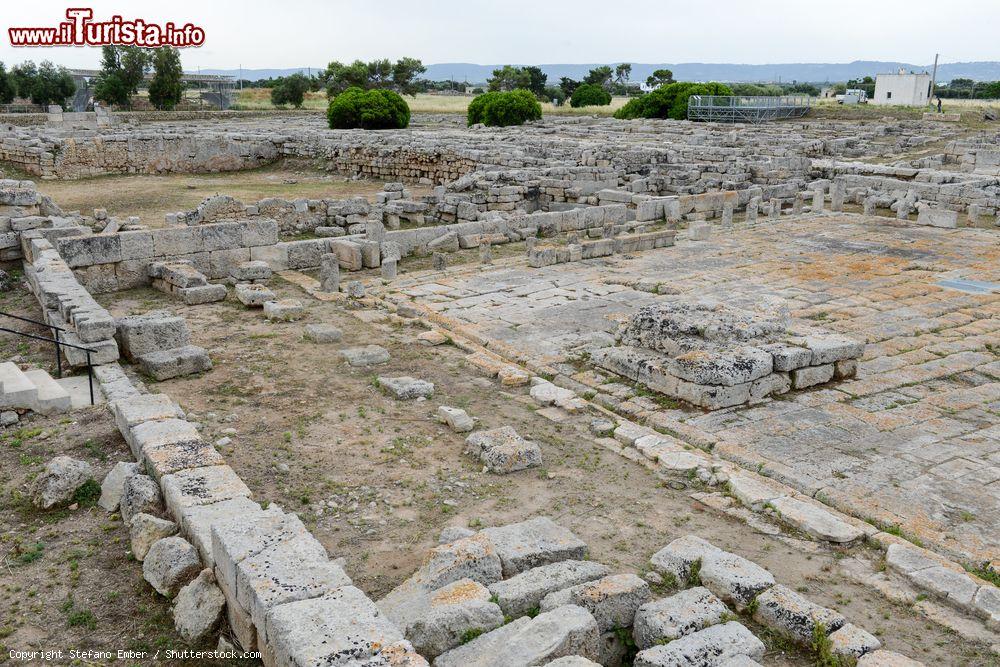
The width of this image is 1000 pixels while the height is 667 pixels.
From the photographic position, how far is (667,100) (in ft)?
153

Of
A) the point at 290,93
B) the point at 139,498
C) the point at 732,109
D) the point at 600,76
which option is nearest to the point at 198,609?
the point at 139,498

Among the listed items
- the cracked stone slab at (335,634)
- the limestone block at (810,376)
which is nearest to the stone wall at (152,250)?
the limestone block at (810,376)

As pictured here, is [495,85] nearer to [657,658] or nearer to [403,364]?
[403,364]

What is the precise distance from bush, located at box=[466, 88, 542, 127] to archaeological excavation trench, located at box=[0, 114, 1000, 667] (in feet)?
78.6

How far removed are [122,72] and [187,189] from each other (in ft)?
105

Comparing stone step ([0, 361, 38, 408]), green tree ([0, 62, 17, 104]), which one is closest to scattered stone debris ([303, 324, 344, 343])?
stone step ([0, 361, 38, 408])

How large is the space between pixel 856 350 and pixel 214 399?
7163 millimetres

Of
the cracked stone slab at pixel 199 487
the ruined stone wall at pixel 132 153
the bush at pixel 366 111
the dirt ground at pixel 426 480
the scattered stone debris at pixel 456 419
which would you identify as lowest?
the dirt ground at pixel 426 480

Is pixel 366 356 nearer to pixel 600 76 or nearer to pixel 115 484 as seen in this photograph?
pixel 115 484

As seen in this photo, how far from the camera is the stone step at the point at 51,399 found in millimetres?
8047

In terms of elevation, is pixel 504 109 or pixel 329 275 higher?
pixel 504 109

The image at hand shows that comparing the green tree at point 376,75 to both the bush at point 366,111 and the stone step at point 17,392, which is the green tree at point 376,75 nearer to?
the bush at point 366,111

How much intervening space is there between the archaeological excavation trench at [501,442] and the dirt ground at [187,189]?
3823 mm

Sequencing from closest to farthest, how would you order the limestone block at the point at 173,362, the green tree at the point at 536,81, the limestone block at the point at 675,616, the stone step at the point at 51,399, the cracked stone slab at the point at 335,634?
the cracked stone slab at the point at 335,634
the limestone block at the point at 675,616
the stone step at the point at 51,399
the limestone block at the point at 173,362
the green tree at the point at 536,81
